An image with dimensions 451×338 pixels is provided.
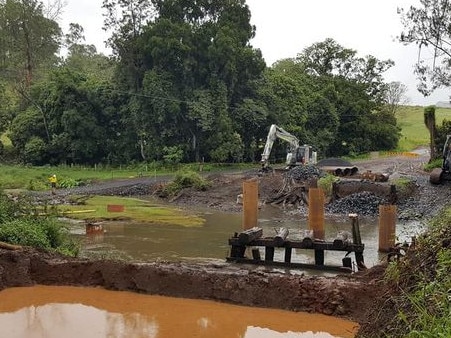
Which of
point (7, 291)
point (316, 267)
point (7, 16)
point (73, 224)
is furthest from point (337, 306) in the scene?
point (7, 16)

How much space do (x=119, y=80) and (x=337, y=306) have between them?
136 feet

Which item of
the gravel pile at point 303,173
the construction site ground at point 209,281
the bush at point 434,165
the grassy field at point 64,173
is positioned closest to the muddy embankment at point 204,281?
the construction site ground at point 209,281

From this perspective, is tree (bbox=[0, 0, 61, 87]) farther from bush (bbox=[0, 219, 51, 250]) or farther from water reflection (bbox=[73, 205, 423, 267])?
bush (bbox=[0, 219, 51, 250])

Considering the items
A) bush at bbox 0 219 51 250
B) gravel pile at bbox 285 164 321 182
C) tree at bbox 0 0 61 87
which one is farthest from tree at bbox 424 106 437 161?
tree at bbox 0 0 61 87

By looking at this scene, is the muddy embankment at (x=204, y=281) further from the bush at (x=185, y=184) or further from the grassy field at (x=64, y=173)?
the grassy field at (x=64, y=173)

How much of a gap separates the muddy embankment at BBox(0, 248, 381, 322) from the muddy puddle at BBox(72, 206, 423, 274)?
394cm

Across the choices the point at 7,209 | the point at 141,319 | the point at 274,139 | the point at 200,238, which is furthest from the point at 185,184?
the point at 141,319

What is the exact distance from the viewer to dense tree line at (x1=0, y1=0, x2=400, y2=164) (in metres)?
45.1

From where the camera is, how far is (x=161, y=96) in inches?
1750

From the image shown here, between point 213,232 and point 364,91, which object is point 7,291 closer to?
point 213,232

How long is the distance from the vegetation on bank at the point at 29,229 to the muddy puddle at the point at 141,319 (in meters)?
2.26

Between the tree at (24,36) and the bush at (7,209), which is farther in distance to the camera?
the tree at (24,36)

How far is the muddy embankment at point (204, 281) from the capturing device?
1057 centimetres

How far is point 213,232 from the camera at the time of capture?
72.3 feet
